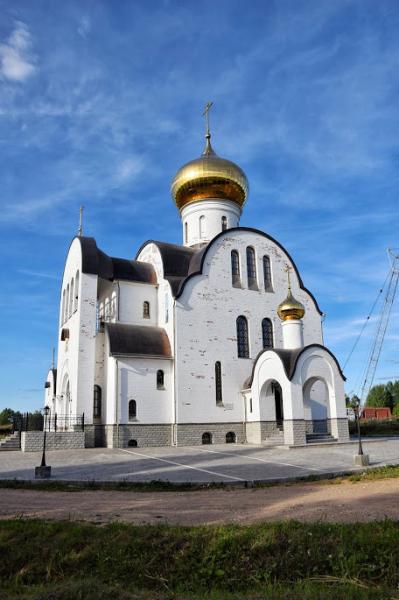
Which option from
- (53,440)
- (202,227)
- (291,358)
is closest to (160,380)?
(53,440)

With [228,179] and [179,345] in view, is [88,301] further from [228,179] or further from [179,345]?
[228,179]

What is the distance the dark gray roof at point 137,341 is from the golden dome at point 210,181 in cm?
814

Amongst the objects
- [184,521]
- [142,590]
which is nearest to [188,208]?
[184,521]

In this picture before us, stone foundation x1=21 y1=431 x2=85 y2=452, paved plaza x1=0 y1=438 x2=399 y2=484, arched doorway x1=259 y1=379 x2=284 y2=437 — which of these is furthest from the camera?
arched doorway x1=259 y1=379 x2=284 y2=437

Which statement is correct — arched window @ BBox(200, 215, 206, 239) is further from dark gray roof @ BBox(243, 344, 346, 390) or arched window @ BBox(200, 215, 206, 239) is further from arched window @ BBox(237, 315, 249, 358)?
dark gray roof @ BBox(243, 344, 346, 390)

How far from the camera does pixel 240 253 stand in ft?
76.2

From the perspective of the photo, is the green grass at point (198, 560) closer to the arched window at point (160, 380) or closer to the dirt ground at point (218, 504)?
the dirt ground at point (218, 504)

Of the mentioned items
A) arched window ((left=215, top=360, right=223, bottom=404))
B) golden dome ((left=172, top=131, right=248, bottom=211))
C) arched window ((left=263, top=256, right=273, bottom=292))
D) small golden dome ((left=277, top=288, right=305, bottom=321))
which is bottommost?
arched window ((left=215, top=360, right=223, bottom=404))

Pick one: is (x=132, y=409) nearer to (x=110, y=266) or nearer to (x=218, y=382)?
(x=218, y=382)

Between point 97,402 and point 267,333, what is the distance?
27.0ft

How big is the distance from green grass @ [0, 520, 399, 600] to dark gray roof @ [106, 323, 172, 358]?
13.3 m

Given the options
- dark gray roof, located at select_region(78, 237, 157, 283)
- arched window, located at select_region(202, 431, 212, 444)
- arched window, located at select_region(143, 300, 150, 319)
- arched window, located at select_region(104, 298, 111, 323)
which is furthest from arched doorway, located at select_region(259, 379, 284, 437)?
arched window, located at select_region(104, 298, 111, 323)

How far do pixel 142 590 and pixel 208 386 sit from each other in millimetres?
15689

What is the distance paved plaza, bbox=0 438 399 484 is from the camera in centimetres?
1169
